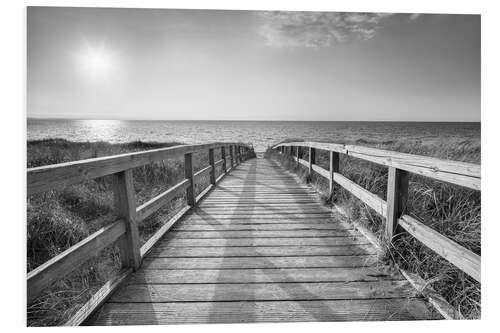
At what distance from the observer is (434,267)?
194 centimetres

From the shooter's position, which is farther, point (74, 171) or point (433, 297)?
point (433, 297)

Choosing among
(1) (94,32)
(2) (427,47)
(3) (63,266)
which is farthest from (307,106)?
(3) (63,266)

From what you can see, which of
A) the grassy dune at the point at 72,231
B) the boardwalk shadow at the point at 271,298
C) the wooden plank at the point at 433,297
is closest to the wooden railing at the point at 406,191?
the wooden plank at the point at 433,297

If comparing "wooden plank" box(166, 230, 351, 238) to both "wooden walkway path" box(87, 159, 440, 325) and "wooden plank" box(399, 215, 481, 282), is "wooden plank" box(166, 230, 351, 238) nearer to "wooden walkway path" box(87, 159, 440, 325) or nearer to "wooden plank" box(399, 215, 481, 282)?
"wooden walkway path" box(87, 159, 440, 325)

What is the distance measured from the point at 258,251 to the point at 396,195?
131cm

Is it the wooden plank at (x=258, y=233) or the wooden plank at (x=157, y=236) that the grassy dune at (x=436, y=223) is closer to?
the wooden plank at (x=258, y=233)

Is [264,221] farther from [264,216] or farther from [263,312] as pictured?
[263,312]

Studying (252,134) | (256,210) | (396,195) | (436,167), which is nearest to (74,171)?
(436,167)

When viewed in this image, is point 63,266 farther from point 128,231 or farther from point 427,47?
point 427,47

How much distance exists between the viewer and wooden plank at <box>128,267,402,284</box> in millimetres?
2021

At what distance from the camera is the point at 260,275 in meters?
2.09

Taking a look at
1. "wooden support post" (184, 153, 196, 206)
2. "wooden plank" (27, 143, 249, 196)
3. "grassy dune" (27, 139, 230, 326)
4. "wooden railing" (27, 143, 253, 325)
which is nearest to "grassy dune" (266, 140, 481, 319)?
"wooden support post" (184, 153, 196, 206)

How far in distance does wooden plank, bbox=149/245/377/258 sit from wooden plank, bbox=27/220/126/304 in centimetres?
67

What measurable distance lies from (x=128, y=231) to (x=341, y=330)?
1.68 m
